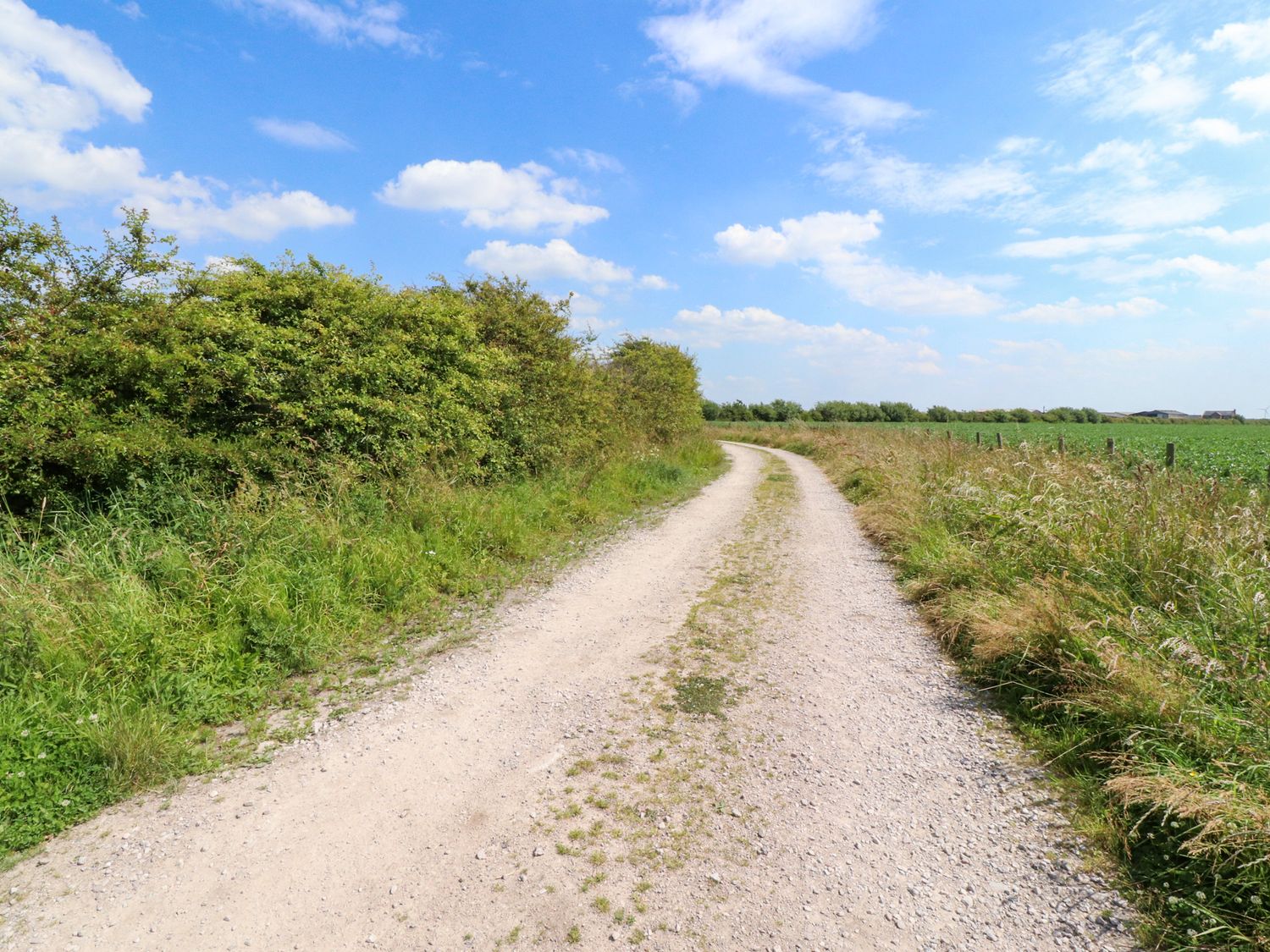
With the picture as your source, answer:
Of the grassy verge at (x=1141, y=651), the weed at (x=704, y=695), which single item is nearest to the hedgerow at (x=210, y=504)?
the weed at (x=704, y=695)

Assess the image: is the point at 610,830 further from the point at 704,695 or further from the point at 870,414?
the point at 870,414

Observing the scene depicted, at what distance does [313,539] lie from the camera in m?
5.80

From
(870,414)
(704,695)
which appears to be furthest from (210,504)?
(870,414)

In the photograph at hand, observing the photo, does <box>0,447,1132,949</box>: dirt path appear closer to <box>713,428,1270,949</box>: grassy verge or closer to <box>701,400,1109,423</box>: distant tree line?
<box>713,428,1270,949</box>: grassy verge

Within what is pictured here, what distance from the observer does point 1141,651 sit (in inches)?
157

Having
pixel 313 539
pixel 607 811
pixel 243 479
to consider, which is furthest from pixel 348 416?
pixel 607 811

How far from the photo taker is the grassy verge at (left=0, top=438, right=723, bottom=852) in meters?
3.24

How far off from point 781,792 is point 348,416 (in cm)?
603

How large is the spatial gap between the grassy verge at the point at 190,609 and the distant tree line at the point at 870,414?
5826 cm

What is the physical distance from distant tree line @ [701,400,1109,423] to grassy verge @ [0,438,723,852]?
5826cm

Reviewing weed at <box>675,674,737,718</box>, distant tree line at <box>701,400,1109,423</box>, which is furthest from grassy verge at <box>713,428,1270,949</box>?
distant tree line at <box>701,400,1109,423</box>

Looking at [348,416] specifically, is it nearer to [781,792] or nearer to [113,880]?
[113,880]

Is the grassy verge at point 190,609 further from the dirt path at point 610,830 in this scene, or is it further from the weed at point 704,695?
the weed at point 704,695

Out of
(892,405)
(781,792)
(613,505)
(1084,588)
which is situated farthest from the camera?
(892,405)
